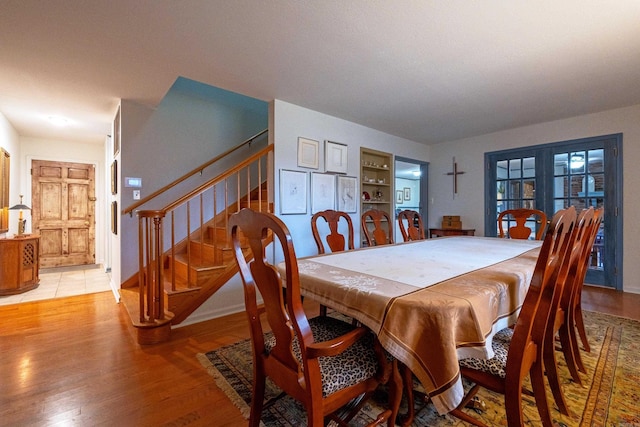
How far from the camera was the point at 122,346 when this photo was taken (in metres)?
2.21

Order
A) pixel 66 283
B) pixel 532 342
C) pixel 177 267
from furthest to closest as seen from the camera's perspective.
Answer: pixel 66 283
pixel 177 267
pixel 532 342

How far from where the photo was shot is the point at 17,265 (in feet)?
11.6

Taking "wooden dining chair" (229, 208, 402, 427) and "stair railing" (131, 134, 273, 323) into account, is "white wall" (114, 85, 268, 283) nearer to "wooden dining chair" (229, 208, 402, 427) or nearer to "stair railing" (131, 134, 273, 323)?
"stair railing" (131, 134, 273, 323)

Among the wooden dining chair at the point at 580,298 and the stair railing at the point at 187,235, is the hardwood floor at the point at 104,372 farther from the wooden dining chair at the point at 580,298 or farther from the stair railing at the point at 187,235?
the wooden dining chair at the point at 580,298

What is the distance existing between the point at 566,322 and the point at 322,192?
261 cm

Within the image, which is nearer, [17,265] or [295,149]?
[295,149]

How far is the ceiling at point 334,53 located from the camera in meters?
1.74

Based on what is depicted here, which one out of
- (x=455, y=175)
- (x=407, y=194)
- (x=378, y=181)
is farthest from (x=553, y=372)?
(x=407, y=194)

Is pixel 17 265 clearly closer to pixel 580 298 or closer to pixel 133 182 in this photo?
pixel 133 182

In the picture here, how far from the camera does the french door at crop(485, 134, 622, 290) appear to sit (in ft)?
12.0

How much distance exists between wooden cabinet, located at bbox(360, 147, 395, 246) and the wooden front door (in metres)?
5.06

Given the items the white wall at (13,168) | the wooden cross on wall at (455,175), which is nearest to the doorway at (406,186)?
the wooden cross on wall at (455,175)

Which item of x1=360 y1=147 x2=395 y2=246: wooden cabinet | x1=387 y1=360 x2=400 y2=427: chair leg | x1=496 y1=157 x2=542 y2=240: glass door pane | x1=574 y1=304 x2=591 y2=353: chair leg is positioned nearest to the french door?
x1=496 y1=157 x2=542 y2=240: glass door pane

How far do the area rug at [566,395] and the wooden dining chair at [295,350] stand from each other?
Result: 324 mm
